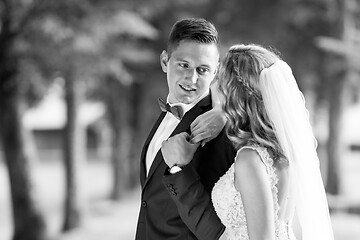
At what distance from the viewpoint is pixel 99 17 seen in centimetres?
1247

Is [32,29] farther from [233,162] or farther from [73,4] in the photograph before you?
[233,162]

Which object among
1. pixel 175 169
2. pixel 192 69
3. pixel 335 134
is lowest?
pixel 175 169

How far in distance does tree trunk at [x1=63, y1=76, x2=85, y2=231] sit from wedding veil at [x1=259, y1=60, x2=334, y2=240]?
11.9 m

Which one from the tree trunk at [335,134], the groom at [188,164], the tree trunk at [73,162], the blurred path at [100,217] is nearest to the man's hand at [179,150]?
the groom at [188,164]

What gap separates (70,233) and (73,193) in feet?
3.21

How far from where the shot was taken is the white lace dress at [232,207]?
291cm

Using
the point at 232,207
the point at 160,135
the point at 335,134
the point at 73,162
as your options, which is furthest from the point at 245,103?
the point at 335,134

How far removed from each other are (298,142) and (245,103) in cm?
34

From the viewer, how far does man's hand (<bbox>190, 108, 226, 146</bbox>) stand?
2873 mm

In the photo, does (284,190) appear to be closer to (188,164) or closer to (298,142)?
(298,142)

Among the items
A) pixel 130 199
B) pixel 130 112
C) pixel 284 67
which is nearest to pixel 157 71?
pixel 130 112

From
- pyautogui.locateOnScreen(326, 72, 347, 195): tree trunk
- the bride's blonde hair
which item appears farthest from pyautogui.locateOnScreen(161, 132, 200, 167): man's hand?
pyautogui.locateOnScreen(326, 72, 347, 195): tree trunk

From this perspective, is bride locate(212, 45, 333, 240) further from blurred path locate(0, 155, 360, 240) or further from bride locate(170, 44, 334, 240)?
blurred path locate(0, 155, 360, 240)

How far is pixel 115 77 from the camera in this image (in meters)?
16.6
